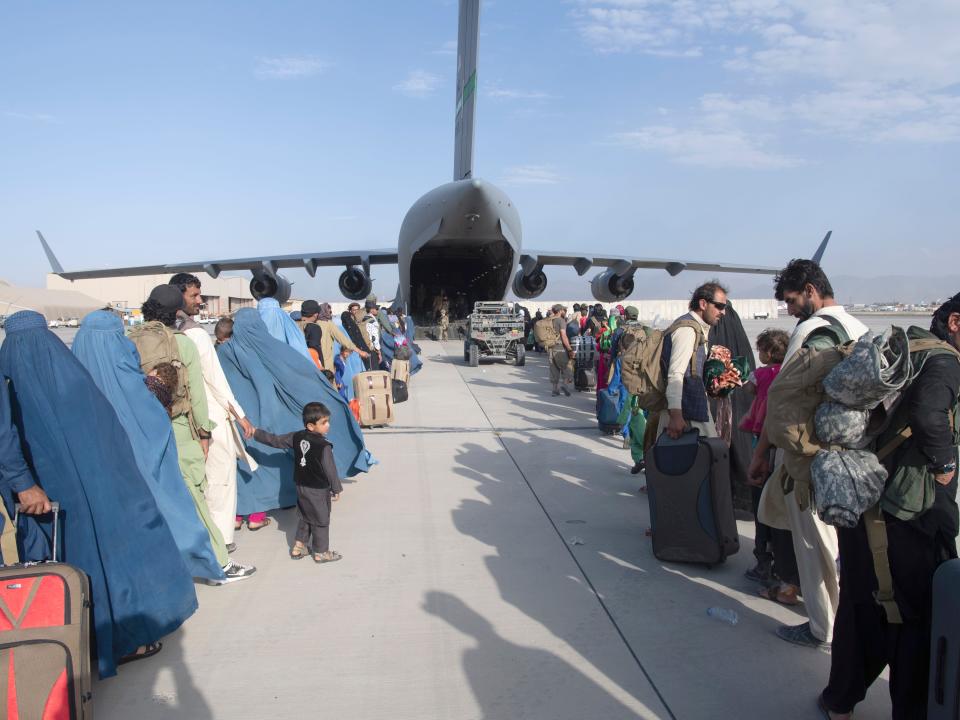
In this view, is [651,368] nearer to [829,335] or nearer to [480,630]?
[829,335]

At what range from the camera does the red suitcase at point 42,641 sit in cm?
231

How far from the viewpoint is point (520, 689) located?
115 inches

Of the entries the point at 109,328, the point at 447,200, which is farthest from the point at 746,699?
the point at 447,200

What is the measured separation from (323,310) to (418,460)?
8.78 ft

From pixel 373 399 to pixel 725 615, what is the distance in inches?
231

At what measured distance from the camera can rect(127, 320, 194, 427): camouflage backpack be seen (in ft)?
12.5

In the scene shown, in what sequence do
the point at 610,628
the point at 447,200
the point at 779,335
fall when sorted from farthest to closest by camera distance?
1. the point at 447,200
2. the point at 779,335
3. the point at 610,628

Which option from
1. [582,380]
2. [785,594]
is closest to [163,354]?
[785,594]

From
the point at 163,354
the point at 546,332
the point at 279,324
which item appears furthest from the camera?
the point at 546,332

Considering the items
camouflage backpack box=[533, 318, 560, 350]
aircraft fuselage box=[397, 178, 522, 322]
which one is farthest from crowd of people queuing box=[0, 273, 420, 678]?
aircraft fuselage box=[397, 178, 522, 322]

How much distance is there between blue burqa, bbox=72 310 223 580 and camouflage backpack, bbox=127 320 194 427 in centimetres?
26

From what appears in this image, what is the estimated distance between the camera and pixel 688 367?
4.45 m

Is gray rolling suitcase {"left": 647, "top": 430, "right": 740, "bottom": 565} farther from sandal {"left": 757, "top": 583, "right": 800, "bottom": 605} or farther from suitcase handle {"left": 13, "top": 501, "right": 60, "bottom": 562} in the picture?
suitcase handle {"left": 13, "top": 501, "right": 60, "bottom": 562}

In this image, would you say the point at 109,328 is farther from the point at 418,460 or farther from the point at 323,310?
the point at 323,310
